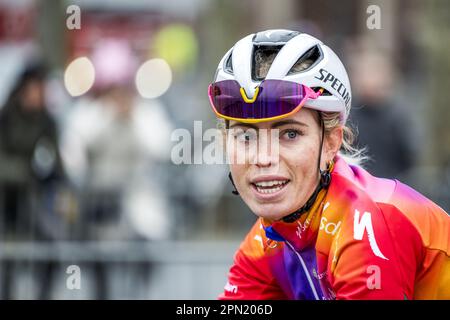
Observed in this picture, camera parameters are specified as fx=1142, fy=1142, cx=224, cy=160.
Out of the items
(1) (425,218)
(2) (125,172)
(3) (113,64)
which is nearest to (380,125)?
(2) (125,172)

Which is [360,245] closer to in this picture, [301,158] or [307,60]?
[301,158]

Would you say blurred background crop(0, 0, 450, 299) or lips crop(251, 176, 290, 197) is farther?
blurred background crop(0, 0, 450, 299)

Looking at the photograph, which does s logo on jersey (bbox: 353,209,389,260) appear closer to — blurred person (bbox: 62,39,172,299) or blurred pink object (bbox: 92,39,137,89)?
blurred person (bbox: 62,39,172,299)

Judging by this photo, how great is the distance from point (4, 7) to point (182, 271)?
24.0 feet

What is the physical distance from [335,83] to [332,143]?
0.29m

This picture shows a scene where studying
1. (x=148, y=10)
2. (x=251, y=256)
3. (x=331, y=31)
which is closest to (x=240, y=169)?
(x=251, y=256)

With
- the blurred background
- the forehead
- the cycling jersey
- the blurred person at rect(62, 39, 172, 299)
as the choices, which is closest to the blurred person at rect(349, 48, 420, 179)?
the blurred background

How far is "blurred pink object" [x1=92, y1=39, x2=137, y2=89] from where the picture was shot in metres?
13.1

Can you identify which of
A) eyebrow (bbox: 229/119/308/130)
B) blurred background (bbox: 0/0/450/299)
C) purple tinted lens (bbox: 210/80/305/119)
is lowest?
blurred background (bbox: 0/0/450/299)

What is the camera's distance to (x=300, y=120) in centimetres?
486

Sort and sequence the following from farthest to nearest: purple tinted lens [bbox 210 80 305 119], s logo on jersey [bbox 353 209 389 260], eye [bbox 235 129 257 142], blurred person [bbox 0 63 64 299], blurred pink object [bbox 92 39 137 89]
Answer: blurred pink object [bbox 92 39 137 89]
blurred person [bbox 0 63 64 299]
eye [bbox 235 129 257 142]
purple tinted lens [bbox 210 80 305 119]
s logo on jersey [bbox 353 209 389 260]

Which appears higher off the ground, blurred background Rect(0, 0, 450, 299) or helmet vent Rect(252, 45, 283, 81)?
helmet vent Rect(252, 45, 283, 81)

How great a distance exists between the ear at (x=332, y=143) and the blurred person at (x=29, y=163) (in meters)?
6.08

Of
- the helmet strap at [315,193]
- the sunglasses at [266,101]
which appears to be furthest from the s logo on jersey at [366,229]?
the sunglasses at [266,101]
